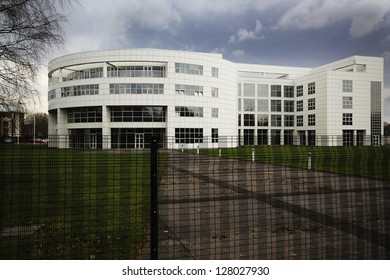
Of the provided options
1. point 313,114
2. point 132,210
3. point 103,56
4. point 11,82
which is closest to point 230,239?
point 132,210

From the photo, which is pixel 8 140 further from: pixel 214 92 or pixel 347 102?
pixel 347 102

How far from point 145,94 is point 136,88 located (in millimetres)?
1698

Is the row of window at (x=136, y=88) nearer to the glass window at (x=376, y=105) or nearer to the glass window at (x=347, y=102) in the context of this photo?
the glass window at (x=347, y=102)

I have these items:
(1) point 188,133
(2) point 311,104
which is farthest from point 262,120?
(1) point 188,133

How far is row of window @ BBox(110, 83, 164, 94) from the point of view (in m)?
45.7

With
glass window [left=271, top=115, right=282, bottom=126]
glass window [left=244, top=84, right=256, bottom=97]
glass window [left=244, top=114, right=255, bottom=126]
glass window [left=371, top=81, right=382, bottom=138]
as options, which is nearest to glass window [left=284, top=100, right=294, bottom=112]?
glass window [left=271, top=115, right=282, bottom=126]

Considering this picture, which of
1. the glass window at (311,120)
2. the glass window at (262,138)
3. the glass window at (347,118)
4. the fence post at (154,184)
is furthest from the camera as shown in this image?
the glass window at (311,120)

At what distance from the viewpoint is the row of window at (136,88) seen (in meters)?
45.7

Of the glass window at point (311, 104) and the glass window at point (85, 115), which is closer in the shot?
the glass window at point (85, 115)

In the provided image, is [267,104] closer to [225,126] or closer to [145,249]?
[225,126]

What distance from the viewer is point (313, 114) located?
198 ft

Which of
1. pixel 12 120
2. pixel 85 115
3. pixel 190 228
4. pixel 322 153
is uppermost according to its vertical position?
pixel 85 115

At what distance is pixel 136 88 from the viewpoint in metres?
45.7

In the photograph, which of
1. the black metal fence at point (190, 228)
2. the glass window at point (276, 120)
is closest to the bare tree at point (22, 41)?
the black metal fence at point (190, 228)
